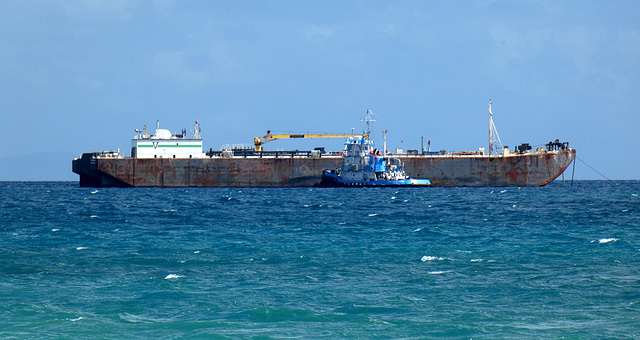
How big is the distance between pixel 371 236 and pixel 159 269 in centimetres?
1340

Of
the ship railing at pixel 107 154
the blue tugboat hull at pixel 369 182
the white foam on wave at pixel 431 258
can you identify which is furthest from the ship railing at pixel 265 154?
the white foam on wave at pixel 431 258

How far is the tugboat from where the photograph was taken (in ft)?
309

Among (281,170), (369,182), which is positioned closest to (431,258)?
(369,182)

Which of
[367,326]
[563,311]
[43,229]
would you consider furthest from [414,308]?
[43,229]

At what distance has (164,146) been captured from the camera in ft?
335

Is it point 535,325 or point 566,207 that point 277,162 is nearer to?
point 566,207

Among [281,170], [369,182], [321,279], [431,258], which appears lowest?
[321,279]

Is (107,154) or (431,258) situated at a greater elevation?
(107,154)

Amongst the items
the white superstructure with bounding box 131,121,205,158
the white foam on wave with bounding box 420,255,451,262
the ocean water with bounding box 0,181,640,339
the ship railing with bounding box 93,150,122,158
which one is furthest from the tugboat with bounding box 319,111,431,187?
the white foam on wave with bounding box 420,255,451,262

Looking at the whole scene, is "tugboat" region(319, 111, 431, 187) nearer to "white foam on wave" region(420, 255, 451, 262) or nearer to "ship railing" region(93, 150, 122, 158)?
"ship railing" region(93, 150, 122, 158)

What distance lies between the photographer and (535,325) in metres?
18.0

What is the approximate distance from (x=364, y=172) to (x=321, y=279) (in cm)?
7136

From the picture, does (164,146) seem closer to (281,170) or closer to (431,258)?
(281,170)

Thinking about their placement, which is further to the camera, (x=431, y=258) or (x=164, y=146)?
(x=164, y=146)
